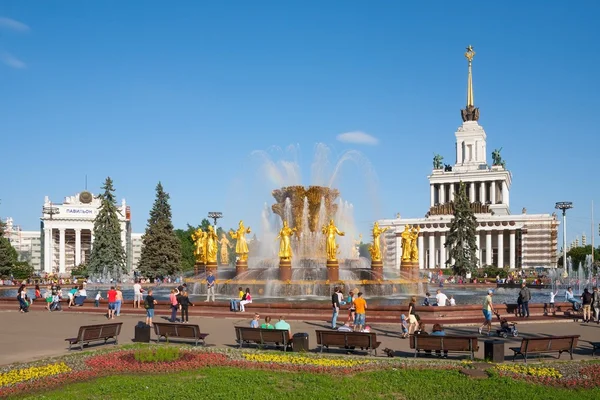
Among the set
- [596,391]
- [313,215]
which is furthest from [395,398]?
[313,215]

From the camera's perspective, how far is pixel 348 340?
46.4ft

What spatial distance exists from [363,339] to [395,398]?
12.5 ft

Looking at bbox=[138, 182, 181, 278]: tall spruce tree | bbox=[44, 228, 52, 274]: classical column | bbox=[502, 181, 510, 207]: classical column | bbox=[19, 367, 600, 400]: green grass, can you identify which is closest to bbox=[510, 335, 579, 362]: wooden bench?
bbox=[19, 367, 600, 400]: green grass

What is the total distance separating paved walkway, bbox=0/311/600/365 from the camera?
14.9 meters

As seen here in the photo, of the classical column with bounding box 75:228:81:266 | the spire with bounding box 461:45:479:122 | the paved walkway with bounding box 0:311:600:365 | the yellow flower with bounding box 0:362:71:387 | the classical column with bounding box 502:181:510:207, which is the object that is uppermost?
the spire with bounding box 461:45:479:122

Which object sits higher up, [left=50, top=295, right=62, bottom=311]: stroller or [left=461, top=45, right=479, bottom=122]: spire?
[left=461, top=45, right=479, bottom=122]: spire

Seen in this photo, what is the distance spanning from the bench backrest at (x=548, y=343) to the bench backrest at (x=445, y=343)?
98cm

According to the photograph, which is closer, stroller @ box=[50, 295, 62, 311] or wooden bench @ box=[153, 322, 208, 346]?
wooden bench @ box=[153, 322, 208, 346]

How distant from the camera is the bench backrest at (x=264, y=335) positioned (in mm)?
14401

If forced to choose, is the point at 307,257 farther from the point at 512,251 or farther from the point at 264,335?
the point at 512,251

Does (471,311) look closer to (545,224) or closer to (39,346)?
(39,346)

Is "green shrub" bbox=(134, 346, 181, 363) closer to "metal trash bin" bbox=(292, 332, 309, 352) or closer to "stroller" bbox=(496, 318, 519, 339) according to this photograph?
"metal trash bin" bbox=(292, 332, 309, 352)

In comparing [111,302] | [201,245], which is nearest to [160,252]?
[201,245]

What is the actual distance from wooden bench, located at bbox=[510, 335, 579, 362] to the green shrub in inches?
269
